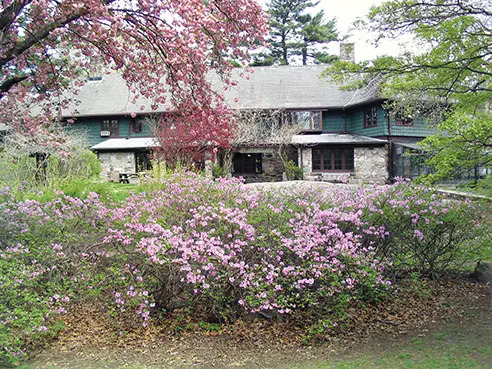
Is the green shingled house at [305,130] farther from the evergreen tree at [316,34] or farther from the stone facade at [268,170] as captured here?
the evergreen tree at [316,34]

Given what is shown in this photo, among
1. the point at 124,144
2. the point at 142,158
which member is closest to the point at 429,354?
the point at 142,158

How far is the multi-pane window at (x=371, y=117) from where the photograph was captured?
2319cm

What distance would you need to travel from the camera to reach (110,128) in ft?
87.9

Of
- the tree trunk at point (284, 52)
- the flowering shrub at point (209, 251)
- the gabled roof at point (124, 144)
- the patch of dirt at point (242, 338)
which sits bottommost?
the patch of dirt at point (242, 338)

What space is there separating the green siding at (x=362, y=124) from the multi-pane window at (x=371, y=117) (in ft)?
0.63

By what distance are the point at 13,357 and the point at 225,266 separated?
2090mm

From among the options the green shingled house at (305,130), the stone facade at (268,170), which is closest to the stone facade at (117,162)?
the green shingled house at (305,130)

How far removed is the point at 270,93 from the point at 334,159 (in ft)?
18.8

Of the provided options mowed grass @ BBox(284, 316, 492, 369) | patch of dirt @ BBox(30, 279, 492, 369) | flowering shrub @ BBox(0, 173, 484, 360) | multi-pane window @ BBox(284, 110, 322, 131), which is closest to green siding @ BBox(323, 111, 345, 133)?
multi-pane window @ BBox(284, 110, 322, 131)

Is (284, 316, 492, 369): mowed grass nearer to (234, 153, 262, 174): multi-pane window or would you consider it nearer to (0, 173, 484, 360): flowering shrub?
(0, 173, 484, 360): flowering shrub

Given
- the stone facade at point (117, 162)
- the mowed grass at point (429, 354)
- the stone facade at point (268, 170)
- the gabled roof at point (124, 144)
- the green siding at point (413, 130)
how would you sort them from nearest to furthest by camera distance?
1. the mowed grass at point (429, 354)
2. the green siding at point (413, 130)
3. the gabled roof at point (124, 144)
4. the stone facade at point (268, 170)
5. the stone facade at point (117, 162)

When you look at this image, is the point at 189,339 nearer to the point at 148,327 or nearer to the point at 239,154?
the point at 148,327

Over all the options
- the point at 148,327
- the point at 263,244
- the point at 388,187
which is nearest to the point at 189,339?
the point at 148,327

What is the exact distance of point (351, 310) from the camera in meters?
5.15
